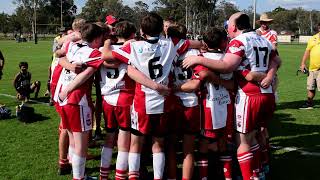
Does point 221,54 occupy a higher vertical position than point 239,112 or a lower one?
higher

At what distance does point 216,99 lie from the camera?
4.95m

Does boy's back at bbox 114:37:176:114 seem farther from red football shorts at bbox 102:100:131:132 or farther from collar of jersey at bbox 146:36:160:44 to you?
red football shorts at bbox 102:100:131:132

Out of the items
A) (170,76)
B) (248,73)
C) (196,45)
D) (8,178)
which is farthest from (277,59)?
(8,178)

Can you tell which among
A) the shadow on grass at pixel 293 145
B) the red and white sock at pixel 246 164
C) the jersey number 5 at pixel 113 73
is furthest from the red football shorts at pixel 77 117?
the shadow on grass at pixel 293 145

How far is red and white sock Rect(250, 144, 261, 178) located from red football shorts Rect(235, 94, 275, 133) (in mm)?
354

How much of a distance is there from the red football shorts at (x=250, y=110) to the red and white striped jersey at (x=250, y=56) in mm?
75

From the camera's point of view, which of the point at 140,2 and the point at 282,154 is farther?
the point at 140,2

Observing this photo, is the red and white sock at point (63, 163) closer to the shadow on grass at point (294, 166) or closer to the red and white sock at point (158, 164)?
the red and white sock at point (158, 164)

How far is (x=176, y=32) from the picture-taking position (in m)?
5.05

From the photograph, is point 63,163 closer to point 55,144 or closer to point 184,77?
point 55,144

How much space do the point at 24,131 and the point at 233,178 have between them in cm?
483

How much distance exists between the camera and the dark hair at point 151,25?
4574mm

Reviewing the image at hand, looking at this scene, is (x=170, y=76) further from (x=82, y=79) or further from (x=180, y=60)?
(x=82, y=79)

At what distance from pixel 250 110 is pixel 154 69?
128 centimetres
